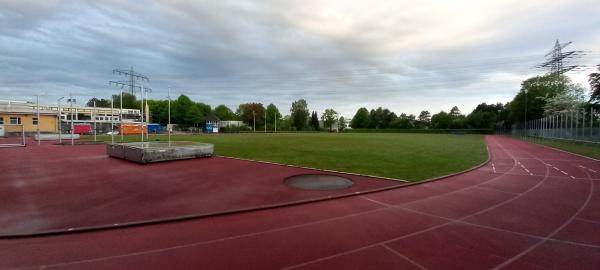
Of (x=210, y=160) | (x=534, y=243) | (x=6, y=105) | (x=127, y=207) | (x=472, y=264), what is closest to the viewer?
(x=472, y=264)

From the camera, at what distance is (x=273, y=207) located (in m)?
8.88

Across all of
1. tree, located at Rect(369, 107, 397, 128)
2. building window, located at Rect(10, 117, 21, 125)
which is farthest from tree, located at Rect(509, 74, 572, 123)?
building window, located at Rect(10, 117, 21, 125)

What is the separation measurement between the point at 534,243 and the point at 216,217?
7516mm

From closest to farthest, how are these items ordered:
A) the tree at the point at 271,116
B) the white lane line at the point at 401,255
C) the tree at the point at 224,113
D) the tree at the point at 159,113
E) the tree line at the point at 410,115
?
the white lane line at the point at 401,255
the tree line at the point at 410,115
the tree at the point at 159,113
the tree at the point at 271,116
the tree at the point at 224,113

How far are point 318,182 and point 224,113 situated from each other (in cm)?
13270

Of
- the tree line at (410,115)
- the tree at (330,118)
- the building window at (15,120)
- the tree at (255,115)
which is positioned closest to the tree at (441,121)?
the tree line at (410,115)

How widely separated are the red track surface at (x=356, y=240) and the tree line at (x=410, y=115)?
51395mm

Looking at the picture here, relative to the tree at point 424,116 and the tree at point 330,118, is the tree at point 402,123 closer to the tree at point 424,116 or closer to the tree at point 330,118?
the tree at point 424,116

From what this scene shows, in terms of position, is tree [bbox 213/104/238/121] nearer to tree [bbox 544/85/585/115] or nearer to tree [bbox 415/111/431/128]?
tree [bbox 415/111/431/128]

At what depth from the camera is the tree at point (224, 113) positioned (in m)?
137

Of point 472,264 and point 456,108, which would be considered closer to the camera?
point 472,264

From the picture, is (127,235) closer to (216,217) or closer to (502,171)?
(216,217)

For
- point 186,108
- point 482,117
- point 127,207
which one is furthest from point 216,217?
point 482,117

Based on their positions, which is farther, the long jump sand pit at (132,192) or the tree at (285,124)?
the tree at (285,124)
